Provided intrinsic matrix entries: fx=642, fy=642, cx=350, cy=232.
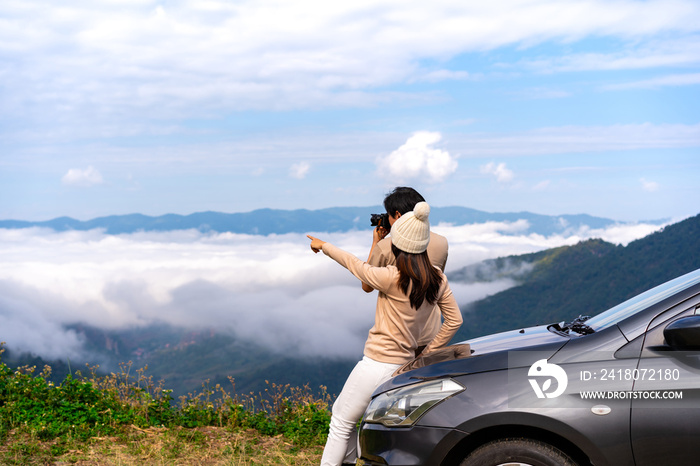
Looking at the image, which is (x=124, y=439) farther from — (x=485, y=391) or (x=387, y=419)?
(x=485, y=391)

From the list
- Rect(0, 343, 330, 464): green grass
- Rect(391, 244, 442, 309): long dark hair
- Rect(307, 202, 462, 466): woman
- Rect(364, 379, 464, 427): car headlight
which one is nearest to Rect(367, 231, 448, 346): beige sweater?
Rect(307, 202, 462, 466): woman

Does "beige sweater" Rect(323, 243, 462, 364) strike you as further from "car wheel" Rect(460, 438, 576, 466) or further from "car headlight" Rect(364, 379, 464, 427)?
"car wheel" Rect(460, 438, 576, 466)

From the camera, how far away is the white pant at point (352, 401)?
12.3ft

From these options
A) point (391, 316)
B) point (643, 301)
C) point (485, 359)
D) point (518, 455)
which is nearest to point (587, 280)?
point (643, 301)

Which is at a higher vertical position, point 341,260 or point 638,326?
point 341,260

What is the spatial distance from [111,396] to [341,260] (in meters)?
3.96

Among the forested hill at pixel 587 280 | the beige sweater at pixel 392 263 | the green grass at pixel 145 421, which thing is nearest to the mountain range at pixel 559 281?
the forested hill at pixel 587 280

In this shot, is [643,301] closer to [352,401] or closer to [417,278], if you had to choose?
[417,278]

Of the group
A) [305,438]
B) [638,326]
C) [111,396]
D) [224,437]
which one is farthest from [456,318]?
[111,396]

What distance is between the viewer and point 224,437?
5.97 meters

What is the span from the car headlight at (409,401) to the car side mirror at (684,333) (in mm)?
977

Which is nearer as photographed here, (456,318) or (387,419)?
(387,419)

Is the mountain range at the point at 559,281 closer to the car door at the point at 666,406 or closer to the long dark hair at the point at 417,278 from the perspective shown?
the long dark hair at the point at 417,278

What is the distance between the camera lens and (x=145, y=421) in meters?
6.22
